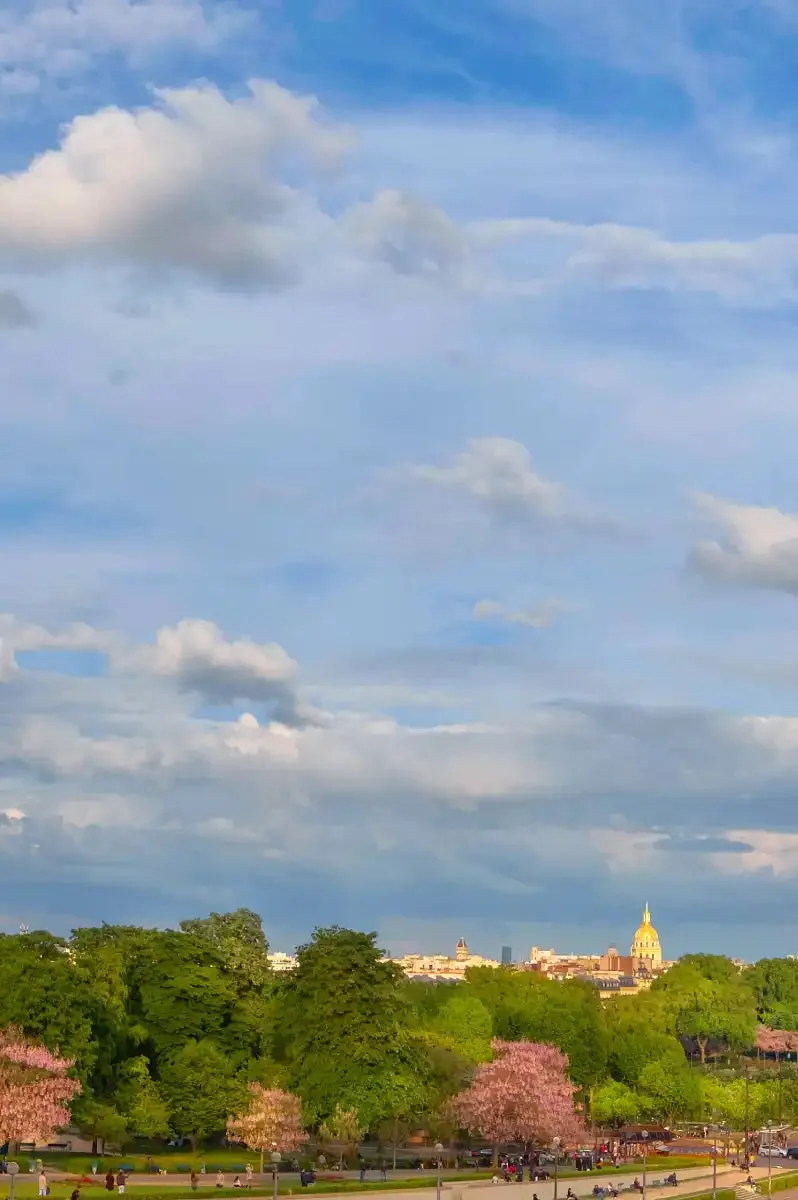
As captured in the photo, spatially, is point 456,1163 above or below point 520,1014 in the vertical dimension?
below

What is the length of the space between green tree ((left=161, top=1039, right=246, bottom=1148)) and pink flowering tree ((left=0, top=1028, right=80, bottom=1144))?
45.6ft

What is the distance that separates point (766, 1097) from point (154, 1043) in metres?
85.0

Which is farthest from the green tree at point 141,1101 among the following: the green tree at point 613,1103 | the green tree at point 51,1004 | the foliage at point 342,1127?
the green tree at point 613,1103

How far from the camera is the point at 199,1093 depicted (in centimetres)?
11362

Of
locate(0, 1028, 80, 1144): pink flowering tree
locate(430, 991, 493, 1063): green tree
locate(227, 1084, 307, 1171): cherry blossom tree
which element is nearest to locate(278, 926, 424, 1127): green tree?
locate(227, 1084, 307, 1171): cherry blossom tree

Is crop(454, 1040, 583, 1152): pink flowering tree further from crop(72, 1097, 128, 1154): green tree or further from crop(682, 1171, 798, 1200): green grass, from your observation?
crop(72, 1097, 128, 1154): green tree

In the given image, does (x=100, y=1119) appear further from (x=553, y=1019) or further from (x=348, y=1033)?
(x=553, y=1019)

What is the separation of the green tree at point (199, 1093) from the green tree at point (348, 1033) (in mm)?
4358

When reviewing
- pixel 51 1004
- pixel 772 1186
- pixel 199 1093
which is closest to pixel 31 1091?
pixel 51 1004

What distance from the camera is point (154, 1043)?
119m

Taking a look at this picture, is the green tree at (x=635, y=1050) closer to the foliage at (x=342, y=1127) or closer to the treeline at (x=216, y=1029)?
the treeline at (x=216, y=1029)

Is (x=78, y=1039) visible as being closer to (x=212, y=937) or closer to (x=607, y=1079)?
(x=212, y=937)

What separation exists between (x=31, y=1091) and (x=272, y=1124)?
18311 millimetres

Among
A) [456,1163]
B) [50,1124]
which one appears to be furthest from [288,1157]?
[50,1124]
